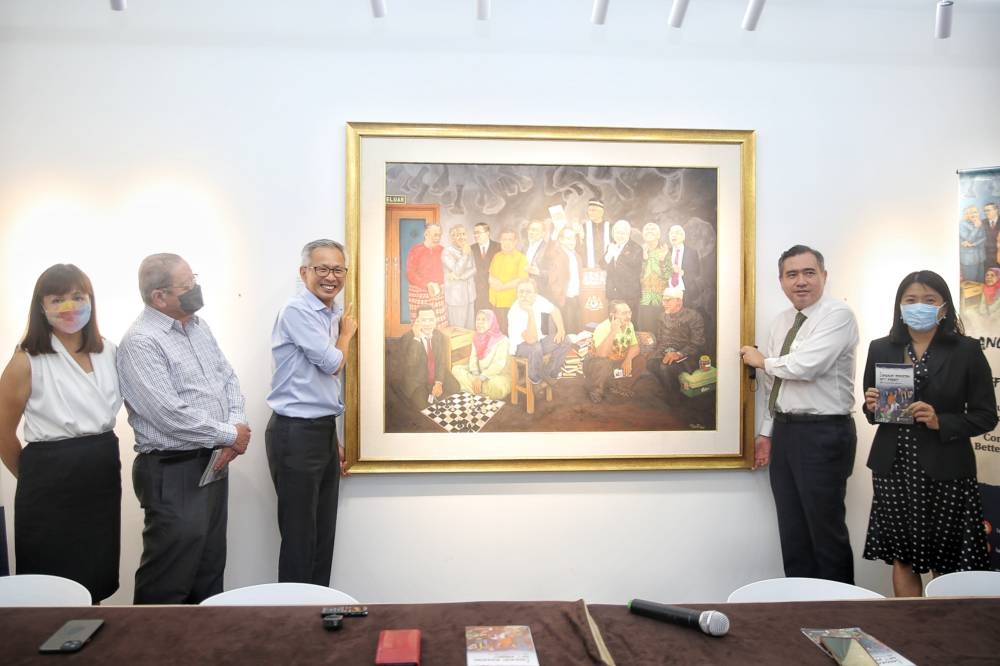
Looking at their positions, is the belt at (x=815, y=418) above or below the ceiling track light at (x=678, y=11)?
below

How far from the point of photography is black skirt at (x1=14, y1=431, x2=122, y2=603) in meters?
2.56

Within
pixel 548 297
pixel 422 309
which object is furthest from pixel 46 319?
pixel 548 297

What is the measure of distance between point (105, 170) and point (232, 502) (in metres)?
1.84

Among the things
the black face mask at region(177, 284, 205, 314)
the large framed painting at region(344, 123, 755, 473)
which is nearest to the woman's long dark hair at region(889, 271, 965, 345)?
the large framed painting at region(344, 123, 755, 473)

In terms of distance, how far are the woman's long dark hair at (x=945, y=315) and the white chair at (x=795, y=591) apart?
5.13 ft

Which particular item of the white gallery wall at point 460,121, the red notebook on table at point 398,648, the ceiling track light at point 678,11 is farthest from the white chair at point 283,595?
the ceiling track light at point 678,11

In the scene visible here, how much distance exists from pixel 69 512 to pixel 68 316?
80 centimetres

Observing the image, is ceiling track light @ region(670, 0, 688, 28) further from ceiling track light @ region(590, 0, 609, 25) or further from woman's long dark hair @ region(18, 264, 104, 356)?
woman's long dark hair @ region(18, 264, 104, 356)

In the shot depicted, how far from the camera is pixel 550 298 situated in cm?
343

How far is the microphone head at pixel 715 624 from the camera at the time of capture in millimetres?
1495

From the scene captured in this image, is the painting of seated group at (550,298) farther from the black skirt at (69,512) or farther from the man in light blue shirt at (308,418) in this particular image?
the black skirt at (69,512)

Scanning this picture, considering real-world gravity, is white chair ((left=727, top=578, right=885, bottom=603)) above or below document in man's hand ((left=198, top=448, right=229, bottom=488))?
below

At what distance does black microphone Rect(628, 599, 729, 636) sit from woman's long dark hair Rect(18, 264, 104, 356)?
2440 millimetres

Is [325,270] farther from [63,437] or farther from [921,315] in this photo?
[921,315]
